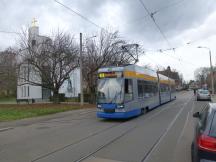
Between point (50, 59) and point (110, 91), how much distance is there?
18789 mm

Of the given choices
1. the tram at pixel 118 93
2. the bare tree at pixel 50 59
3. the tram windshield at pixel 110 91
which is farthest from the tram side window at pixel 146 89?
the bare tree at pixel 50 59

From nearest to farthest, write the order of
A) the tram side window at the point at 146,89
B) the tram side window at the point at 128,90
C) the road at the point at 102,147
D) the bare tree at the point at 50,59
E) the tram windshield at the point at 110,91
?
the road at the point at 102,147, the tram windshield at the point at 110,91, the tram side window at the point at 128,90, the tram side window at the point at 146,89, the bare tree at the point at 50,59

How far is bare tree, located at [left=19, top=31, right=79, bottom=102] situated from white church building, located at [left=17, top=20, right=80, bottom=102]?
0.12 m

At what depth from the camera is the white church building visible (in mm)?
35844

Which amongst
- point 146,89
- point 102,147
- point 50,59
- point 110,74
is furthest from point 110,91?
point 50,59

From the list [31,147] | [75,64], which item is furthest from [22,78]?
[31,147]

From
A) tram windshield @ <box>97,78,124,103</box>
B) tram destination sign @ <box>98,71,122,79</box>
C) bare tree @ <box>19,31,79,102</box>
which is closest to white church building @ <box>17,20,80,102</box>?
bare tree @ <box>19,31,79,102</box>

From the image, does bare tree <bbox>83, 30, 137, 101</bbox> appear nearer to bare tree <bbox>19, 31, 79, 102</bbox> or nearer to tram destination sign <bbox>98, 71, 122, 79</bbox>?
bare tree <bbox>19, 31, 79, 102</bbox>

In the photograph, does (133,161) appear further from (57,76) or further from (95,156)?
(57,76)

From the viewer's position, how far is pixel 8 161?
25.5 ft

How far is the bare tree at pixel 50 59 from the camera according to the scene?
1353 inches

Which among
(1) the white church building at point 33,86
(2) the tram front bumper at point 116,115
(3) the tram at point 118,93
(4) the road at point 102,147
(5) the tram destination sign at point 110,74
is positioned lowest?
(4) the road at point 102,147

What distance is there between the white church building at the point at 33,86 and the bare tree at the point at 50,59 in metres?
0.12

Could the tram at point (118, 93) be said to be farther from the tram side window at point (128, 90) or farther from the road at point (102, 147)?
the road at point (102, 147)
